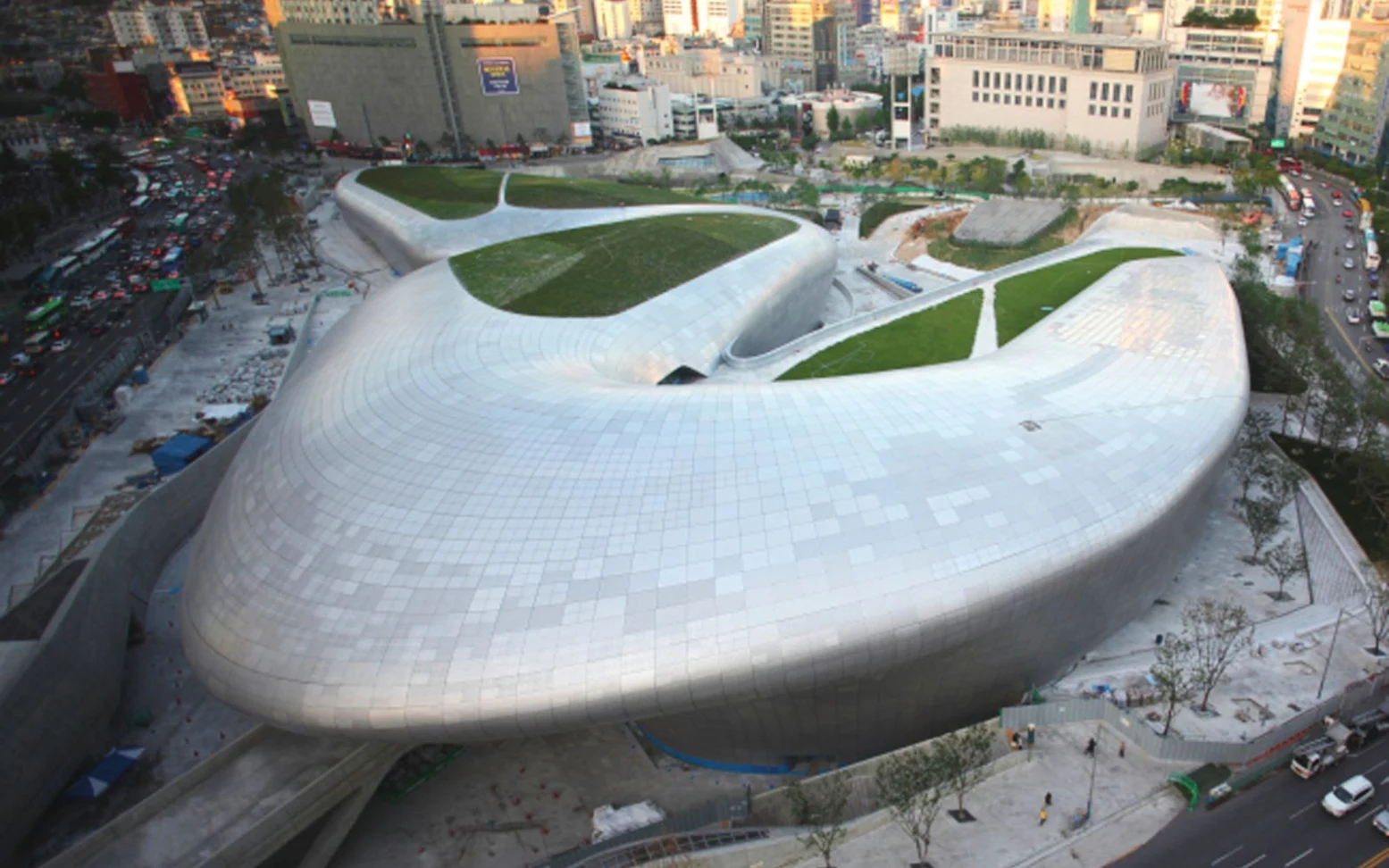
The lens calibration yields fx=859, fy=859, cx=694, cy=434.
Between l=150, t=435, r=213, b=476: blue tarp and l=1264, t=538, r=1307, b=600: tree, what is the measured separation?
135 feet

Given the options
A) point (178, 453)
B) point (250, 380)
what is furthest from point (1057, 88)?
point (178, 453)

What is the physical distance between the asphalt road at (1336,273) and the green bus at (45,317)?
251 ft

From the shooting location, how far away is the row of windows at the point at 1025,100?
90562 millimetres

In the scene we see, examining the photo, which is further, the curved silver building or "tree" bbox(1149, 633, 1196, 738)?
"tree" bbox(1149, 633, 1196, 738)

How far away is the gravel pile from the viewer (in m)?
45.7

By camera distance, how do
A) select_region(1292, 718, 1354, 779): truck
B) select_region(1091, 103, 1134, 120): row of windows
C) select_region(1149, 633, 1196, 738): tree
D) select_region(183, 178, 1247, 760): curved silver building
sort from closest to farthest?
select_region(183, 178, 1247, 760): curved silver building, select_region(1292, 718, 1354, 779): truck, select_region(1149, 633, 1196, 738): tree, select_region(1091, 103, 1134, 120): row of windows

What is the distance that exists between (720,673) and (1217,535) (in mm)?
20914

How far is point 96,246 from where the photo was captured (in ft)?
242

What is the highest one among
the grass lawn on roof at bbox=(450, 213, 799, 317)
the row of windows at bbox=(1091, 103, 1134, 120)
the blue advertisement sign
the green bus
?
the blue advertisement sign

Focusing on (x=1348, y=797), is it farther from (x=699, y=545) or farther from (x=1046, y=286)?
(x=1046, y=286)

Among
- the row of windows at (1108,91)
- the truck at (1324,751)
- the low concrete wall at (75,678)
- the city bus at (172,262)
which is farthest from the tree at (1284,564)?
the city bus at (172,262)

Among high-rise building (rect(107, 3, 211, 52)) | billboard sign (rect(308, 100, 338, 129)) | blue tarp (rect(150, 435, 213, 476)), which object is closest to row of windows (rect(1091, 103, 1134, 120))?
blue tarp (rect(150, 435, 213, 476))

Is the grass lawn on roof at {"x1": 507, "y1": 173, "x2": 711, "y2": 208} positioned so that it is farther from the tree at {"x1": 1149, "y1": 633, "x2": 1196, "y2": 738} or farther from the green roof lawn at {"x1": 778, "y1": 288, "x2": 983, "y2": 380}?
the tree at {"x1": 1149, "y1": 633, "x2": 1196, "y2": 738}

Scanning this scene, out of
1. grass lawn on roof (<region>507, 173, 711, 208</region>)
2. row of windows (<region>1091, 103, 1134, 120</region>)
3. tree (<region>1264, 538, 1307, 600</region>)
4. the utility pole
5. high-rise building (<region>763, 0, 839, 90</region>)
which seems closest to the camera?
the utility pole
